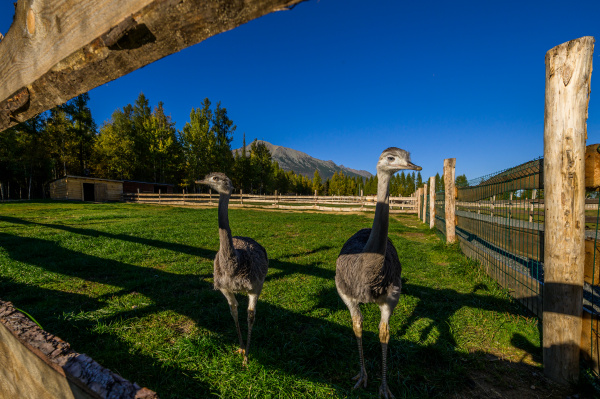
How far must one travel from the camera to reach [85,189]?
3462cm

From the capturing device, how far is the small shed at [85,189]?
32812 millimetres

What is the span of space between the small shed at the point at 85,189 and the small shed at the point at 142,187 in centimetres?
124

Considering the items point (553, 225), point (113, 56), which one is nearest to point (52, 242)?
point (113, 56)

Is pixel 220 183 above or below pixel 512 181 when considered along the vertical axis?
below

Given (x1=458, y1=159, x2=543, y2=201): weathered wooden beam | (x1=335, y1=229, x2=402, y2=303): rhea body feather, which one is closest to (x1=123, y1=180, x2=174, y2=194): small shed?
(x1=458, y1=159, x2=543, y2=201): weathered wooden beam

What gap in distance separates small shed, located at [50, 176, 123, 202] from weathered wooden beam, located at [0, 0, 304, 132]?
1597 inches

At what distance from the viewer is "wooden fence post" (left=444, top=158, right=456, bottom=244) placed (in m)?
8.27

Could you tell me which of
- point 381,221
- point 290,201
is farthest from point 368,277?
point 290,201

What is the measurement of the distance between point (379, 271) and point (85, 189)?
42825mm

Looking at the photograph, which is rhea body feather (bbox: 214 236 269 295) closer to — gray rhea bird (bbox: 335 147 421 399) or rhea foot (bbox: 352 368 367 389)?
gray rhea bird (bbox: 335 147 421 399)

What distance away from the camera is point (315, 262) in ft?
24.4

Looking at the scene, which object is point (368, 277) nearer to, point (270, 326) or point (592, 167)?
point (270, 326)

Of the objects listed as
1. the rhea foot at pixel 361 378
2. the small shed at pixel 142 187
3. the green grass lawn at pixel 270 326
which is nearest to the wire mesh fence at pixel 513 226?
the green grass lawn at pixel 270 326

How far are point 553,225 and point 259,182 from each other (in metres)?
47.0
